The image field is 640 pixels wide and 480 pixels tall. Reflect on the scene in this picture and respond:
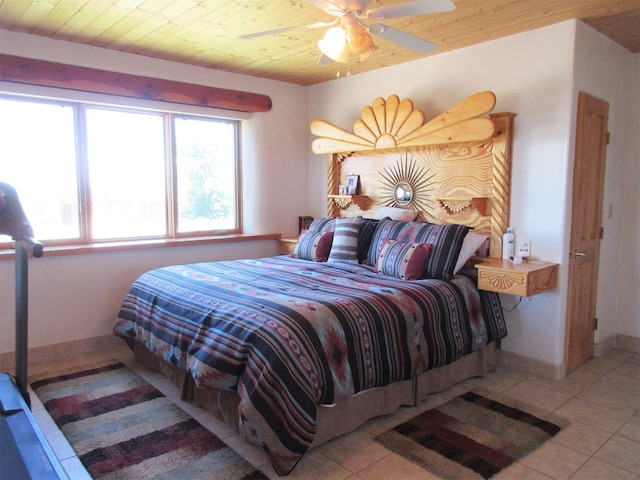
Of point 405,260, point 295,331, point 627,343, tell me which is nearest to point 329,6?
point 295,331

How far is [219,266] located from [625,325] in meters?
3.29

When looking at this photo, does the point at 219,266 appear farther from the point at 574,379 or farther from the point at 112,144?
the point at 574,379

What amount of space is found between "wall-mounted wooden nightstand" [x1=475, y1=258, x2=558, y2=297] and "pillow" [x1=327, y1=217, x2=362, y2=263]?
0.95 metres

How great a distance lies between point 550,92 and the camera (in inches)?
120

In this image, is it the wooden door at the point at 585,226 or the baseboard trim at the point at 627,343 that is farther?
the baseboard trim at the point at 627,343

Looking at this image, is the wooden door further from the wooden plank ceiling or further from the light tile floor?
the wooden plank ceiling

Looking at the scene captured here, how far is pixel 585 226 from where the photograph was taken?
3250mm

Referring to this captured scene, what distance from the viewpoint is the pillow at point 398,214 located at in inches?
149

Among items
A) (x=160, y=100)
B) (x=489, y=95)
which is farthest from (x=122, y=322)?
(x=489, y=95)

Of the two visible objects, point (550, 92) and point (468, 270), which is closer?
point (550, 92)

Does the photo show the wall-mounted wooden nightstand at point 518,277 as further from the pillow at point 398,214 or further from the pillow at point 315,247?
the pillow at point 315,247

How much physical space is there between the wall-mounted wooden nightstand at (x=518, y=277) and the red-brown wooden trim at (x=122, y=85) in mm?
2654

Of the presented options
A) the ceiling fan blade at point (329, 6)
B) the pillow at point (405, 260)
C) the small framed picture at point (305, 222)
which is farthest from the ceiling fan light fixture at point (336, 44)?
the small framed picture at point (305, 222)

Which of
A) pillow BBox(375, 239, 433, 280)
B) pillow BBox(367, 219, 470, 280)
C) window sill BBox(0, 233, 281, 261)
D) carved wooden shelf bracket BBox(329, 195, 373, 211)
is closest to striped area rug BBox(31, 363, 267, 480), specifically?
window sill BBox(0, 233, 281, 261)
